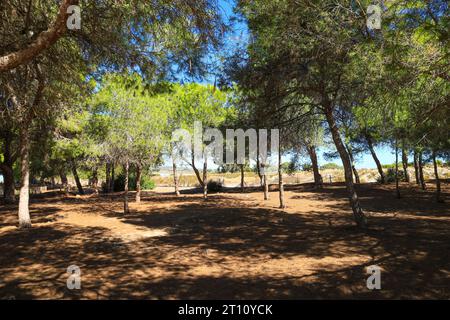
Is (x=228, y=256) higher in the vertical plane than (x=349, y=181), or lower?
lower

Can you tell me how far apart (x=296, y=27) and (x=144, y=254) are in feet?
24.8

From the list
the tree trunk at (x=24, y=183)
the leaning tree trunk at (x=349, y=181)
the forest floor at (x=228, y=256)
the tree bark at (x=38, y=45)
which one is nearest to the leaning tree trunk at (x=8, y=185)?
the forest floor at (x=228, y=256)

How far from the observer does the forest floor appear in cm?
606

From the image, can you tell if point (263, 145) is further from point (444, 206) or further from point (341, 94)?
point (444, 206)

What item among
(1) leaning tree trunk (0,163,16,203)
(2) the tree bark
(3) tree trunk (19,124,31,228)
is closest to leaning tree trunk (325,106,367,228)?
(2) the tree bark

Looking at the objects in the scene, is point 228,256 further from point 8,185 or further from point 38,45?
point 8,185

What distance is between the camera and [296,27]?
898cm

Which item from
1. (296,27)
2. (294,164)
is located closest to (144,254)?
(296,27)

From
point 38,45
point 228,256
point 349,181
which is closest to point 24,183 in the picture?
point 228,256

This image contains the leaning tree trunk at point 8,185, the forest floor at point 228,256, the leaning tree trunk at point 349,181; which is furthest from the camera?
the leaning tree trunk at point 8,185

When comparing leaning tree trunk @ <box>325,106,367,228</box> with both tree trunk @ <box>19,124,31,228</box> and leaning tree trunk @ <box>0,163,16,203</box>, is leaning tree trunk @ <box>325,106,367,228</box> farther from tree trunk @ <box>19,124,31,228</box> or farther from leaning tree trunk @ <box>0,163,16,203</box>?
leaning tree trunk @ <box>0,163,16,203</box>

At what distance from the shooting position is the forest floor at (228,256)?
239 inches

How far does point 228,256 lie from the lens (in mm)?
8688

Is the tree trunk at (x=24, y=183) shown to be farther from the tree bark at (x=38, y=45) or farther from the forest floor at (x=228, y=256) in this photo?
the tree bark at (x=38, y=45)
